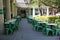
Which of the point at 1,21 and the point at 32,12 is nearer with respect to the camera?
the point at 1,21

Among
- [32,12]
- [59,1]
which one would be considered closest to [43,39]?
[59,1]

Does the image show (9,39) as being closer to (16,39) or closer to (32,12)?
(16,39)

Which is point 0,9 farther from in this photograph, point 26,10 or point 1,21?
point 26,10

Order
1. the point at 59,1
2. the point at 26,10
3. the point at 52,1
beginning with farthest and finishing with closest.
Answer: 1. the point at 26,10
2. the point at 52,1
3. the point at 59,1

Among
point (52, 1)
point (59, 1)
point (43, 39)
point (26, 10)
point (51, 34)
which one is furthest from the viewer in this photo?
point (26, 10)

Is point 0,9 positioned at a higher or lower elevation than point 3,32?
higher

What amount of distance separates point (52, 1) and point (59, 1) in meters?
1.89

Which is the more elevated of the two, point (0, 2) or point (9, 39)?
point (0, 2)

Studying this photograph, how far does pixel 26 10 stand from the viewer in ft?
195

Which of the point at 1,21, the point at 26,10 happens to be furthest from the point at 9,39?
the point at 26,10

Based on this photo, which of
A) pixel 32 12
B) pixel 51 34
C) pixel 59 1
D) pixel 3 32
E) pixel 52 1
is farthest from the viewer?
pixel 32 12

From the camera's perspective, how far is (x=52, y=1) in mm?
22016

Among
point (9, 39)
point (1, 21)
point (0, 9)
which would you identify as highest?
point (0, 9)

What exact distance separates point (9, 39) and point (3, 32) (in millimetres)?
2848
